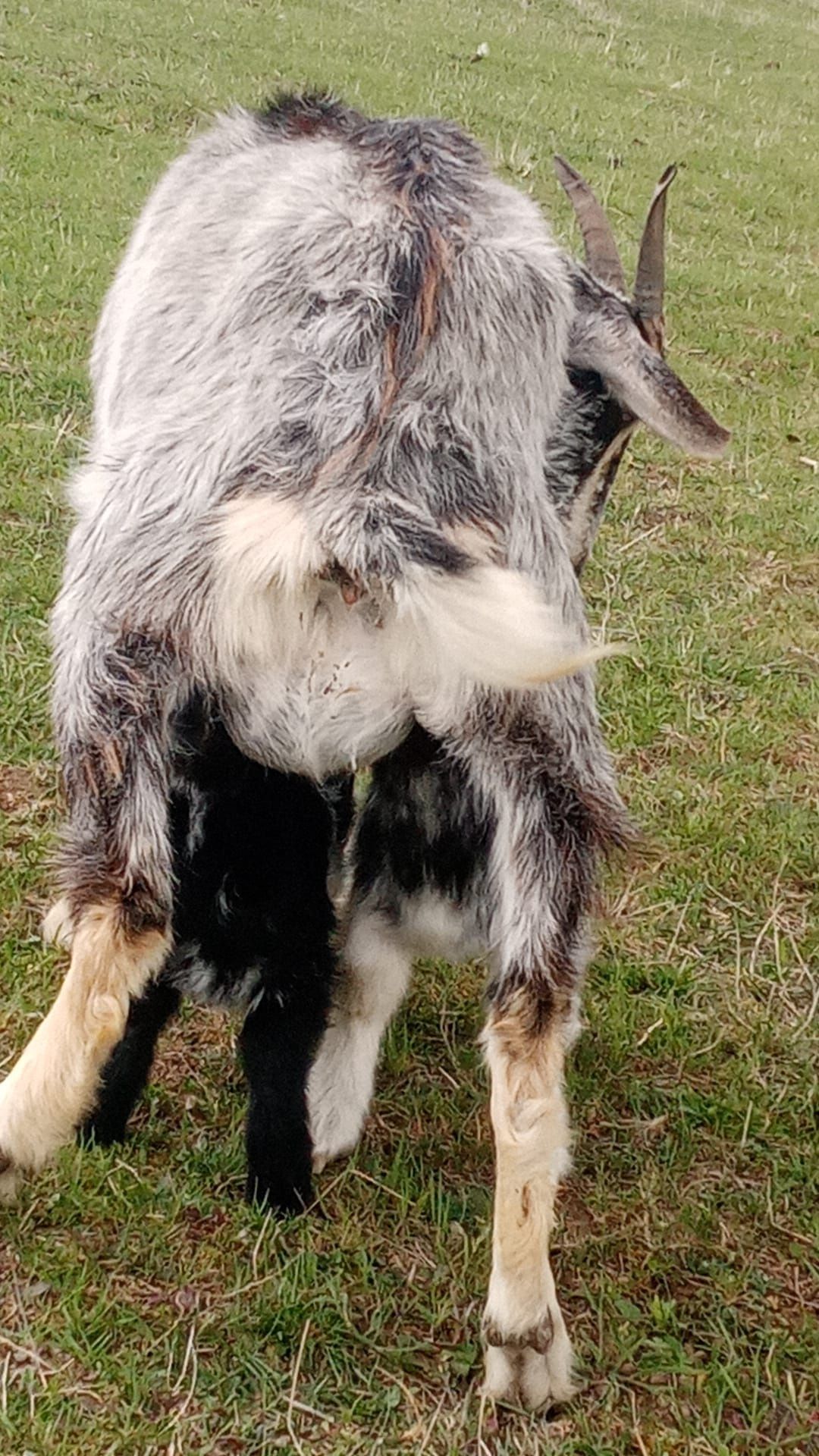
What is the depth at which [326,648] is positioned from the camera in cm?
232

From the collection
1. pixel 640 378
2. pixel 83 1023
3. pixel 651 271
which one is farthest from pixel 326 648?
pixel 651 271

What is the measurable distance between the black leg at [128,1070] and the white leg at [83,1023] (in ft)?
1.43

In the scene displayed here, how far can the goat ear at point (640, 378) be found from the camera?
2959 mm

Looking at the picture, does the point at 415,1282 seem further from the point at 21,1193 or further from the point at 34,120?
the point at 34,120

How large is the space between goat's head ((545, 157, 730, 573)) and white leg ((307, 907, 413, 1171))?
3.01 feet

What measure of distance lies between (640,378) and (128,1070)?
1.65 m

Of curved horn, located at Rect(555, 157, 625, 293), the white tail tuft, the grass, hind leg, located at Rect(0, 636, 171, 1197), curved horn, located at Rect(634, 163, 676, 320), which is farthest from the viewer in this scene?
curved horn, located at Rect(555, 157, 625, 293)

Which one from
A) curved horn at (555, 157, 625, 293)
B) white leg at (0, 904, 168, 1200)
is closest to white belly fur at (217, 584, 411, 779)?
white leg at (0, 904, 168, 1200)

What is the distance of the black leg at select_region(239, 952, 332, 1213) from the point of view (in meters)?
2.83

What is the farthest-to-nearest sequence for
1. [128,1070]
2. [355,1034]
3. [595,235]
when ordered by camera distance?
[595,235] → [355,1034] → [128,1070]

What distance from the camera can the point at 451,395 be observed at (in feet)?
8.02

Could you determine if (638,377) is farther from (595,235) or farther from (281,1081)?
(281,1081)

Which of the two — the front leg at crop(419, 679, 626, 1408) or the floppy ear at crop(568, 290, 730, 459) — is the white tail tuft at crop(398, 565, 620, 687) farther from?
the floppy ear at crop(568, 290, 730, 459)

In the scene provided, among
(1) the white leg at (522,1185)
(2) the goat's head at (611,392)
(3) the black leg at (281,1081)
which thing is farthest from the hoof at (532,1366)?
(2) the goat's head at (611,392)
